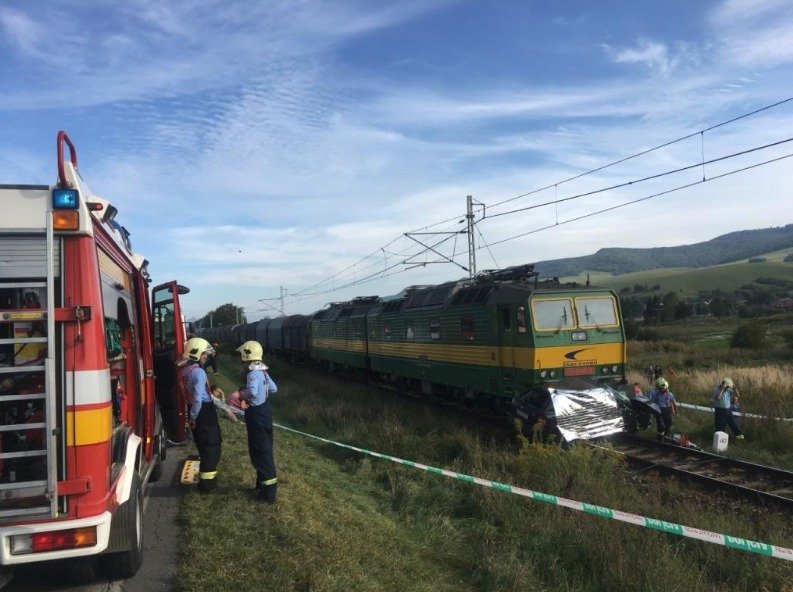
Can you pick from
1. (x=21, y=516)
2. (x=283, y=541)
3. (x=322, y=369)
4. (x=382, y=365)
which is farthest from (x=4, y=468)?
(x=322, y=369)

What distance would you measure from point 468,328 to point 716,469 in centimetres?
551

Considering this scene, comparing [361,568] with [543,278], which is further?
[543,278]

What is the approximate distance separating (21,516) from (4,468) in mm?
373

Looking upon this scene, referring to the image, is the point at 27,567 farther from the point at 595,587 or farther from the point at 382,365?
the point at 382,365

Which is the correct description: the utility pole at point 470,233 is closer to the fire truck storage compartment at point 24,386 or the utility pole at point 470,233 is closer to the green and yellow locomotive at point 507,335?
the green and yellow locomotive at point 507,335

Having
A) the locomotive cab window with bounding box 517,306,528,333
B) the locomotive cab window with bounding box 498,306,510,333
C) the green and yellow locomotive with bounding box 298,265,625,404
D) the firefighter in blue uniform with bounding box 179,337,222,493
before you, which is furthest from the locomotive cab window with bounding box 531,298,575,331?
the firefighter in blue uniform with bounding box 179,337,222,493

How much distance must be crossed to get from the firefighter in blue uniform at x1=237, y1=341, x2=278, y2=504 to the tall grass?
23 cm

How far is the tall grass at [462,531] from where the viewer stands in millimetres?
4879

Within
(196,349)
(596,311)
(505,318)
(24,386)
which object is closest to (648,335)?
(596,311)

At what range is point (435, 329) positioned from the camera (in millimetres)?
15492

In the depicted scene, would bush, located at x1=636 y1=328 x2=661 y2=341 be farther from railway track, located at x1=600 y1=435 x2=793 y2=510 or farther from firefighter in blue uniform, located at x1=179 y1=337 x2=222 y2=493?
firefighter in blue uniform, located at x1=179 y1=337 x2=222 y2=493

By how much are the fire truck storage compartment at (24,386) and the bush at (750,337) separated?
122 ft

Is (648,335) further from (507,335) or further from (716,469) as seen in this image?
(716,469)

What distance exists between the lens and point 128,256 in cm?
617
